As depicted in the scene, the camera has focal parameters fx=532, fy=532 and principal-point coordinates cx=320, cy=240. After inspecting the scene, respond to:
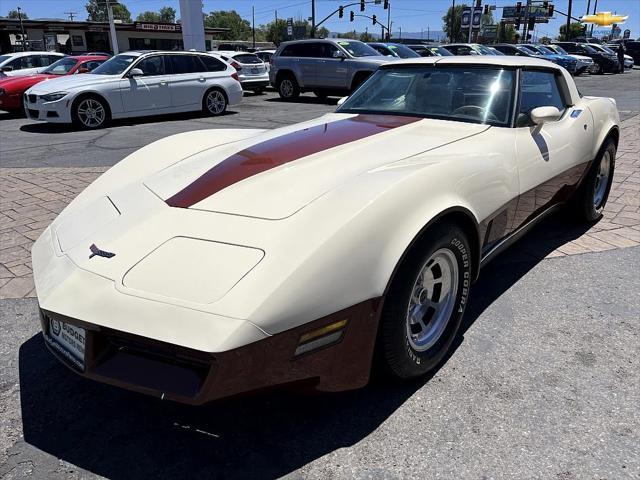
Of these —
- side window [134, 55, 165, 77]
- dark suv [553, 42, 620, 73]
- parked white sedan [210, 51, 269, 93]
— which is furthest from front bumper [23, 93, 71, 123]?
dark suv [553, 42, 620, 73]

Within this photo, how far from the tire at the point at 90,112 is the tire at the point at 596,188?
8.56 meters

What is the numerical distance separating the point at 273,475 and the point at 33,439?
3.24ft

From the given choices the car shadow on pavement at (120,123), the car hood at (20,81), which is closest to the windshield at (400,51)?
the car shadow on pavement at (120,123)

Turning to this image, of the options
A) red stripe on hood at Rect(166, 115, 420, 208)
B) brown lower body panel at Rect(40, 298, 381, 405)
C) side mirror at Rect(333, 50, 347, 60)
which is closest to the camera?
brown lower body panel at Rect(40, 298, 381, 405)

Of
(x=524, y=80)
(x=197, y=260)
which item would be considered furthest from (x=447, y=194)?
(x=524, y=80)

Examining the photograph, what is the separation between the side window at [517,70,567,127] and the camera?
3351 mm

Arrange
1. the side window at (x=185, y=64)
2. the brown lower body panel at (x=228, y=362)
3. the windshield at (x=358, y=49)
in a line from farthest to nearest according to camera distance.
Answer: the windshield at (x=358, y=49), the side window at (x=185, y=64), the brown lower body panel at (x=228, y=362)

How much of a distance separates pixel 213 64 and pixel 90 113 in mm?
3059

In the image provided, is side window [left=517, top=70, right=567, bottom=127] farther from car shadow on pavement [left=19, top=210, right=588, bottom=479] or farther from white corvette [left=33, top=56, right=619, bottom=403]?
car shadow on pavement [left=19, top=210, right=588, bottom=479]

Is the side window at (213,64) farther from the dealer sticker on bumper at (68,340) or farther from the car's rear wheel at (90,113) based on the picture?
the dealer sticker on bumper at (68,340)

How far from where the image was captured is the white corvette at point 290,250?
69.4 inches

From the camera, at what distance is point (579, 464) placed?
1.96 m

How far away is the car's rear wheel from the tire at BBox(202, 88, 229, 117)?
2221 mm

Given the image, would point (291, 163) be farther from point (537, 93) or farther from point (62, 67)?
point (62, 67)
